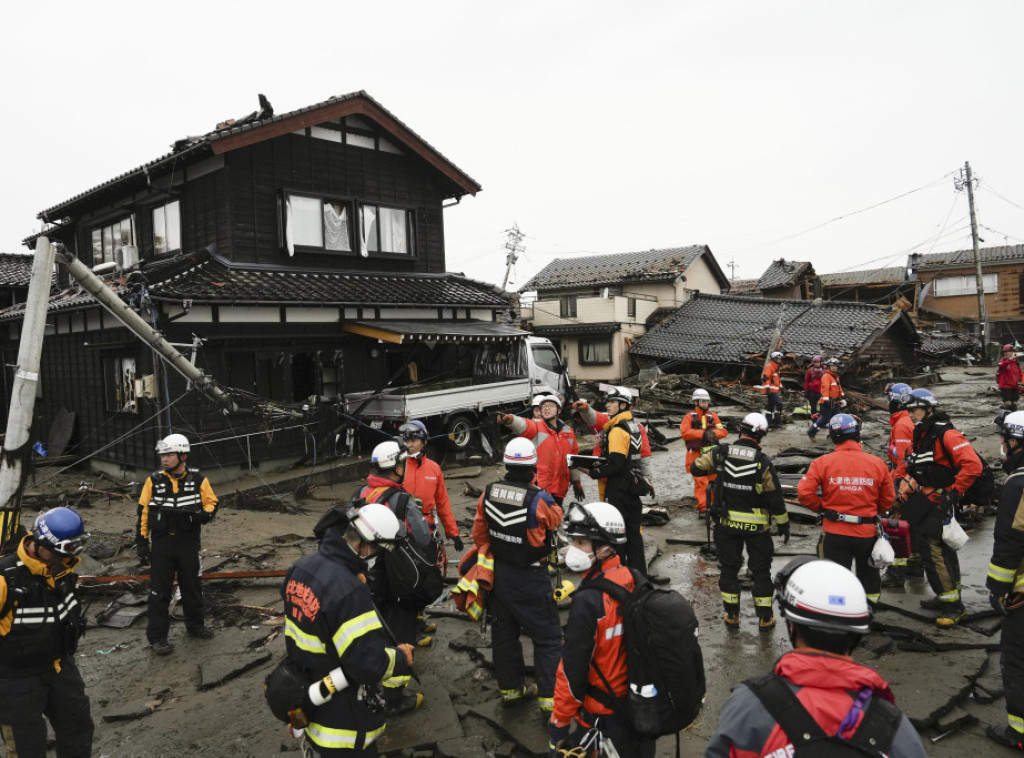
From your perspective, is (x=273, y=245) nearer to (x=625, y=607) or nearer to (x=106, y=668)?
(x=106, y=668)

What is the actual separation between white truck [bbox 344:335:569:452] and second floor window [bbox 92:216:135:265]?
7.39 meters

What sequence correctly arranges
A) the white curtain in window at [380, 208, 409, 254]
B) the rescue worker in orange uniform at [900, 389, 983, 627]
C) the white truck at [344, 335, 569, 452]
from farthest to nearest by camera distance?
the white curtain in window at [380, 208, 409, 254] < the white truck at [344, 335, 569, 452] < the rescue worker in orange uniform at [900, 389, 983, 627]

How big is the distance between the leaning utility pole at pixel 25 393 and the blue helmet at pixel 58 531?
7.74ft

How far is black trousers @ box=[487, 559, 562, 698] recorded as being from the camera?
4.32m

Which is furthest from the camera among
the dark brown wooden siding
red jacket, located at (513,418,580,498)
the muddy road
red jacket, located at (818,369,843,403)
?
red jacket, located at (818,369,843,403)

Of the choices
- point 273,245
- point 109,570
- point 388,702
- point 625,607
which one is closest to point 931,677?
point 625,607

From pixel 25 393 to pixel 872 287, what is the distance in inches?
1583

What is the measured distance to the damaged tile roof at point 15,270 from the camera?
60.4 feet

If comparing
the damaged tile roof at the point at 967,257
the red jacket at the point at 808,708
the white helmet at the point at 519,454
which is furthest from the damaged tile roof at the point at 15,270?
the damaged tile roof at the point at 967,257

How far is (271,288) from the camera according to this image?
478 inches

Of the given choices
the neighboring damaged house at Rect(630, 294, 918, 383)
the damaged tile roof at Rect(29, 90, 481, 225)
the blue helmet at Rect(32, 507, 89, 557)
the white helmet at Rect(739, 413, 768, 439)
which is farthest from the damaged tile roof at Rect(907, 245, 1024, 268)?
the blue helmet at Rect(32, 507, 89, 557)

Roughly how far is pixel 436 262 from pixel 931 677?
46.6ft

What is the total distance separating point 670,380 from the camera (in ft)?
76.0

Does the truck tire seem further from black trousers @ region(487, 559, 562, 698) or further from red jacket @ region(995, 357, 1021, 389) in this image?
red jacket @ region(995, 357, 1021, 389)
